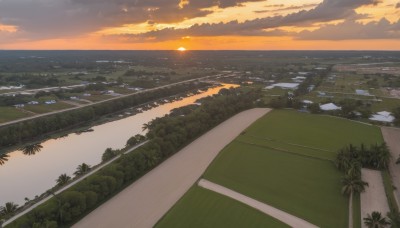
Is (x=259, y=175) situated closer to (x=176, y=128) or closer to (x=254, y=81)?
(x=176, y=128)

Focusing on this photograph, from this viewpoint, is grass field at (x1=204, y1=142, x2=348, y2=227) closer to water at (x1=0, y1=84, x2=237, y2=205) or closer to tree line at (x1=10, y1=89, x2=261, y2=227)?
tree line at (x1=10, y1=89, x2=261, y2=227)

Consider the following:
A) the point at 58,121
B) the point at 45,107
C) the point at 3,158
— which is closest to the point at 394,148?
the point at 58,121

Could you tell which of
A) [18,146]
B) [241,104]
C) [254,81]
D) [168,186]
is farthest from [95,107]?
A: [254,81]

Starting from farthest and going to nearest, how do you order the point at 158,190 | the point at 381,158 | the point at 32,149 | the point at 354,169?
the point at 32,149 → the point at 381,158 → the point at 158,190 → the point at 354,169

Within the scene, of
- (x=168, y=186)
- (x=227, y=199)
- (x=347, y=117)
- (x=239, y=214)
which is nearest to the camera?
(x=239, y=214)

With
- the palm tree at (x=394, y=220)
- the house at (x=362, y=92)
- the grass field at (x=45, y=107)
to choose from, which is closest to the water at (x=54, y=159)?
the grass field at (x=45, y=107)

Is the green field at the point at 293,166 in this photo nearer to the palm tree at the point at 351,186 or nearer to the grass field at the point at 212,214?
the grass field at the point at 212,214

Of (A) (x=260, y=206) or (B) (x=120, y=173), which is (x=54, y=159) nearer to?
(B) (x=120, y=173)
